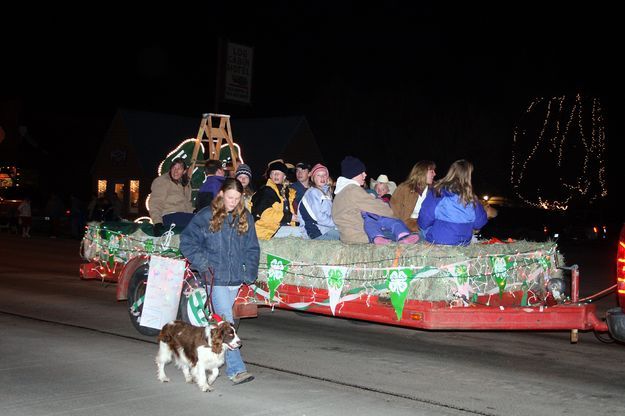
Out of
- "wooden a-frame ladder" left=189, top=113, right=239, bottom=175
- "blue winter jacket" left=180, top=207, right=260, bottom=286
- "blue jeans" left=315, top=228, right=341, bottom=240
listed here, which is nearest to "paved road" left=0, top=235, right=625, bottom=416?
"blue winter jacket" left=180, top=207, right=260, bottom=286

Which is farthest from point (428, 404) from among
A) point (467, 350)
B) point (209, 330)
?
point (467, 350)

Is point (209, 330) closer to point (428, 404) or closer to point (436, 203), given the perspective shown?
point (428, 404)

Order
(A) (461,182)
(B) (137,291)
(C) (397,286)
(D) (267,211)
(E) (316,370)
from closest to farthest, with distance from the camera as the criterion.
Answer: (E) (316,370) → (C) (397,286) → (A) (461,182) → (B) (137,291) → (D) (267,211)

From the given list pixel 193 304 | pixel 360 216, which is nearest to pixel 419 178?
pixel 360 216

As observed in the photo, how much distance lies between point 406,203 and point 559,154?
2903cm

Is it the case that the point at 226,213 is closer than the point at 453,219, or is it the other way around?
the point at 226,213

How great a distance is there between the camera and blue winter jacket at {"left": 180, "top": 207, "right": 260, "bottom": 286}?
22.1 ft

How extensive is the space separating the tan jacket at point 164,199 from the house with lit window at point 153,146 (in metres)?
29.7

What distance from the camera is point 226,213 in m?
Result: 6.75

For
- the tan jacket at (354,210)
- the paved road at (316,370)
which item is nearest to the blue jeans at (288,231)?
the tan jacket at (354,210)

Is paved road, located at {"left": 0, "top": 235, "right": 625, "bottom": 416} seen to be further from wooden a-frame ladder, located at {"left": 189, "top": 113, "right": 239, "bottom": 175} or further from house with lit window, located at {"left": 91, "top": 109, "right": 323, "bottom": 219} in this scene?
house with lit window, located at {"left": 91, "top": 109, "right": 323, "bottom": 219}

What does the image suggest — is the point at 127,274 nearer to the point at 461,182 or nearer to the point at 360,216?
the point at 360,216

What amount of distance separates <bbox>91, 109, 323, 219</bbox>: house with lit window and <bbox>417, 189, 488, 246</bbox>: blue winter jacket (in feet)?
106

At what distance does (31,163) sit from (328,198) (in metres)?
47.0
